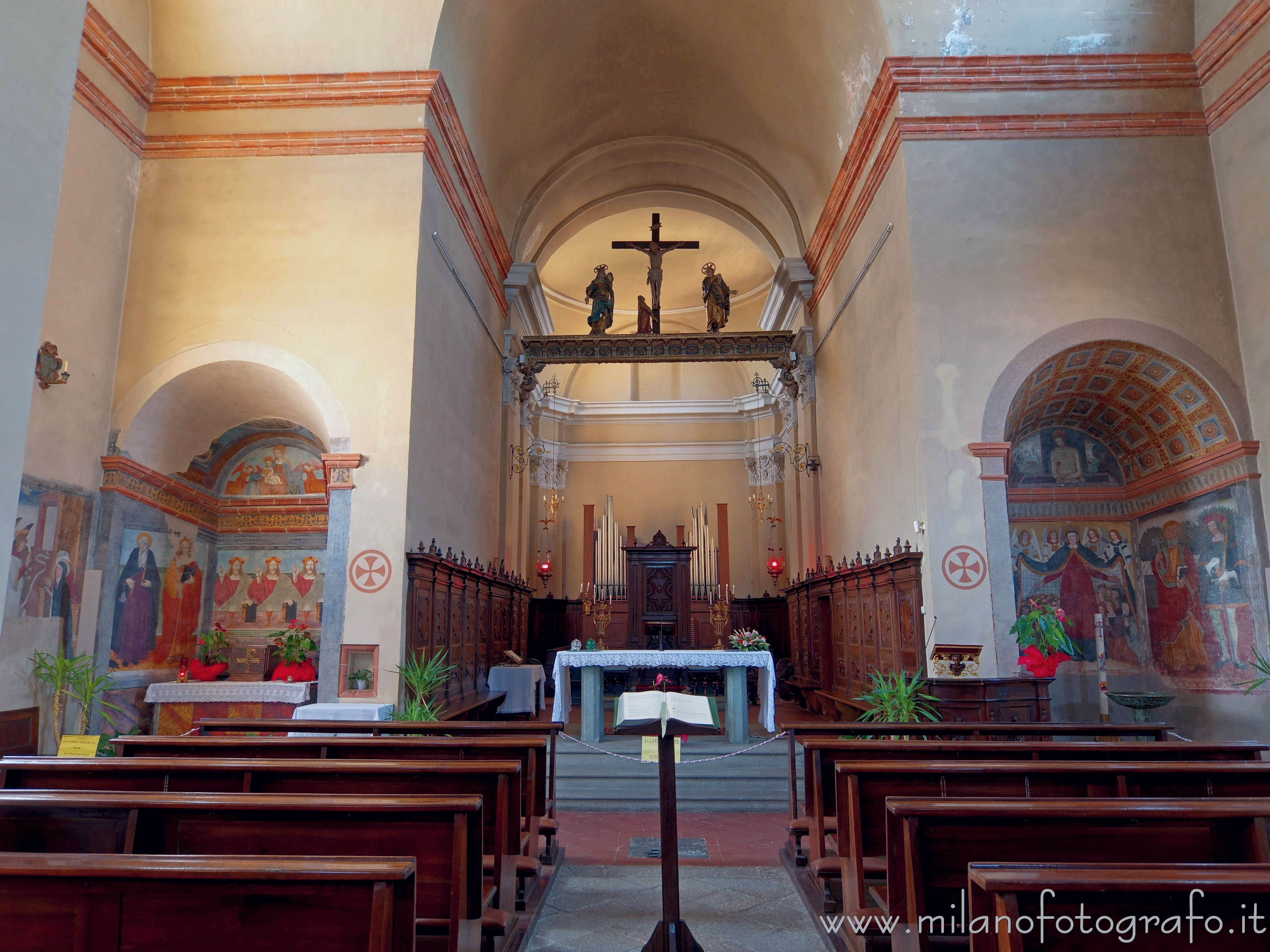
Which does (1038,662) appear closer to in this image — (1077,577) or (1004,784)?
(1077,577)

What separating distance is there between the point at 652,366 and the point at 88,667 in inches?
596

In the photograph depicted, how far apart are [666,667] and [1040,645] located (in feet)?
13.6

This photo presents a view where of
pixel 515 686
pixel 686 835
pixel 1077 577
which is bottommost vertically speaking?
pixel 686 835

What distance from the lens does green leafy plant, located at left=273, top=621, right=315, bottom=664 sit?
945 centimetres

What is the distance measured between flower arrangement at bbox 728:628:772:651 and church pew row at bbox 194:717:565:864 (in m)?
5.40

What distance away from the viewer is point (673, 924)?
3590 millimetres

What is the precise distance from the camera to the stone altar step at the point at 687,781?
7539 mm

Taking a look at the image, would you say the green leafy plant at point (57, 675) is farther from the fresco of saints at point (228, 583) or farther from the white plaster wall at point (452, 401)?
the white plaster wall at point (452, 401)

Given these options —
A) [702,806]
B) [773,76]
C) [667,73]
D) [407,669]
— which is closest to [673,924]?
[702,806]

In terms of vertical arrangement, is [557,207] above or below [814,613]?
above

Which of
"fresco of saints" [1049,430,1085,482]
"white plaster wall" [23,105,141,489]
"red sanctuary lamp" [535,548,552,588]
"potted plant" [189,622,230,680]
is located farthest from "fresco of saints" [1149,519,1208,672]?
→ "red sanctuary lamp" [535,548,552,588]

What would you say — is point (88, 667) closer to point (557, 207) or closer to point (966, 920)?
point (966, 920)

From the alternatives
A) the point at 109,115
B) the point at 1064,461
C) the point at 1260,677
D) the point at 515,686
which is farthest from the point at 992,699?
the point at 109,115

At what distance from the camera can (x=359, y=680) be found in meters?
8.16
